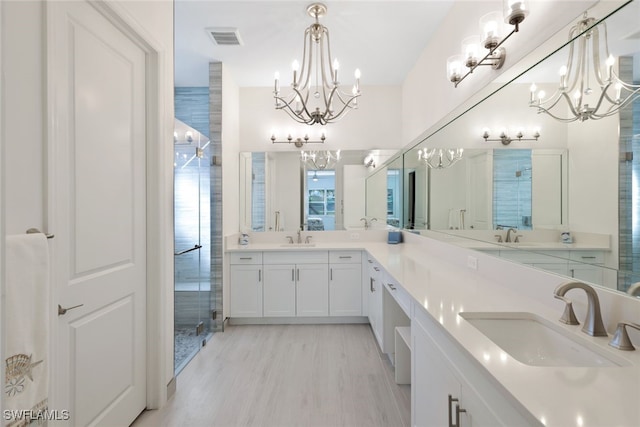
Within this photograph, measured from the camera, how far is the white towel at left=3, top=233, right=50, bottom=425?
40.7 inches

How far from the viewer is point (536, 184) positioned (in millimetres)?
1531

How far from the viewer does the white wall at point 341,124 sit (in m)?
3.98

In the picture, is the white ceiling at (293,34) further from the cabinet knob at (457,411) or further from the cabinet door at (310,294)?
the cabinet knob at (457,411)

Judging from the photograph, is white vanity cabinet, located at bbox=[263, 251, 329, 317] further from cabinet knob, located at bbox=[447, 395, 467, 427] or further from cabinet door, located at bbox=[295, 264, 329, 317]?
cabinet knob, located at bbox=[447, 395, 467, 427]

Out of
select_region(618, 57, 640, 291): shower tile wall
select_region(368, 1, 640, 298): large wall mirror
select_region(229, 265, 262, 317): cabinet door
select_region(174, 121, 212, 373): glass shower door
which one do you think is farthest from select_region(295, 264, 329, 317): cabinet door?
select_region(618, 57, 640, 291): shower tile wall

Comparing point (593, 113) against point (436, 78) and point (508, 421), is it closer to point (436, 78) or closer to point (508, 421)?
point (508, 421)

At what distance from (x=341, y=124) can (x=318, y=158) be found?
1.73 feet

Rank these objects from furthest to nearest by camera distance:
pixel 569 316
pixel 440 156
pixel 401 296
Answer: pixel 440 156 → pixel 401 296 → pixel 569 316

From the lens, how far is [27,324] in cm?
109

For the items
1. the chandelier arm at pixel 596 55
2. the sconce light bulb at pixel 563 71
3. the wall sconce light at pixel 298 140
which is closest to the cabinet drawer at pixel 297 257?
the wall sconce light at pixel 298 140

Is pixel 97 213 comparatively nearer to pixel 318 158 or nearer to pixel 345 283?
pixel 345 283

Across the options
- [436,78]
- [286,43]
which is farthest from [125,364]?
[436,78]

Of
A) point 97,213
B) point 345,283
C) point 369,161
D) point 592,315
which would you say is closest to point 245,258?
point 345,283
